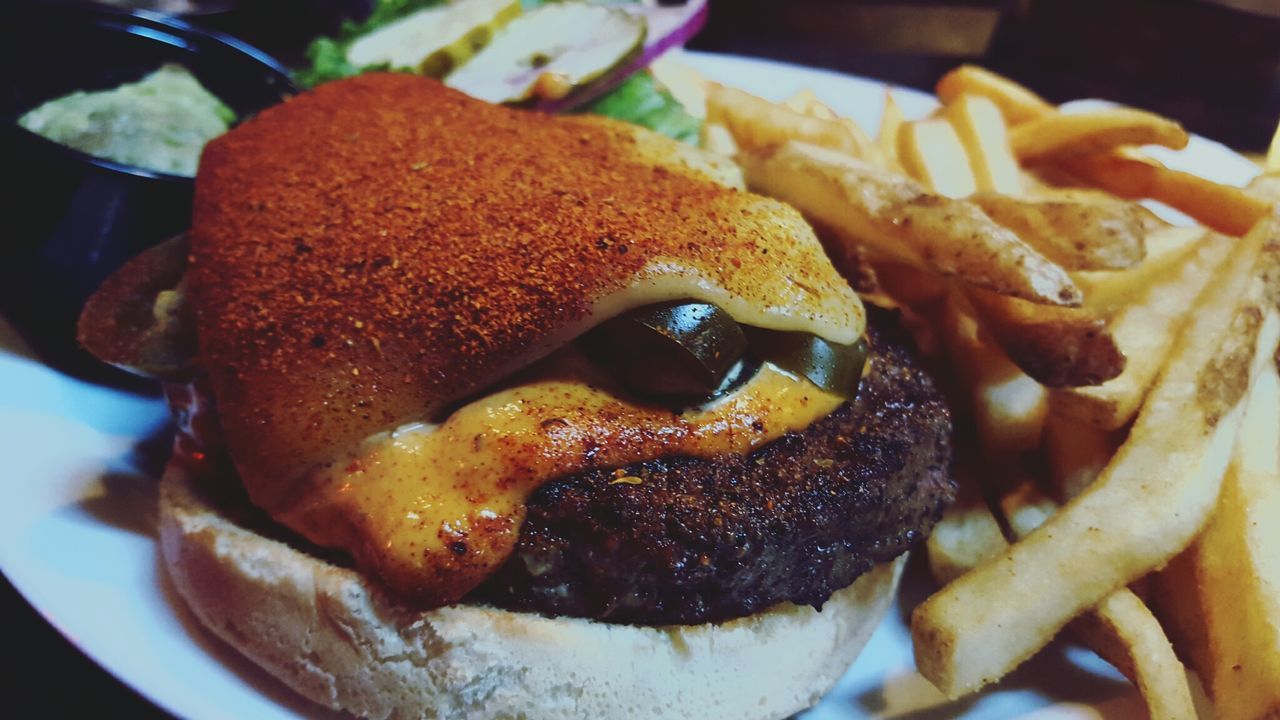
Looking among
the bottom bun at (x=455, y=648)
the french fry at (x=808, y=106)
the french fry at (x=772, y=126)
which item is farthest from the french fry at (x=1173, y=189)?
the bottom bun at (x=455, y=648)

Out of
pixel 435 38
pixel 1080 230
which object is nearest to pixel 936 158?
pixel 1080 230

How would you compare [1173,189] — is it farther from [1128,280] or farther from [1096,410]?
[1096,410]

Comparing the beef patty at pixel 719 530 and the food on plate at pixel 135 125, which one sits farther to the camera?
the food on plate at pixel 135 125

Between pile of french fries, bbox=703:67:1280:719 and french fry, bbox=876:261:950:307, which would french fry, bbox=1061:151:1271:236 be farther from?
french fry, bbox=876:261:950:307

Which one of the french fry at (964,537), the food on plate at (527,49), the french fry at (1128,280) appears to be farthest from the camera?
the food on plate at (527,49)

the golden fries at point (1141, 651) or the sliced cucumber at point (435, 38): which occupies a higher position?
the sliced cucumber at point (435, 38)

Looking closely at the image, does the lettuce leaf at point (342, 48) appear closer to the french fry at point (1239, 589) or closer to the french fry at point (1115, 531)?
the french fry at point (1115, 531)

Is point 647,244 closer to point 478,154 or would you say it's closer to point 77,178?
point 478,154

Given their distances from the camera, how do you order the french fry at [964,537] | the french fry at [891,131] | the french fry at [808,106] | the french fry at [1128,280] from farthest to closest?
the french fry at [808,106] → the french fry at [891,131] → the french fry at [1128,280] → the french fry at [964,537]
